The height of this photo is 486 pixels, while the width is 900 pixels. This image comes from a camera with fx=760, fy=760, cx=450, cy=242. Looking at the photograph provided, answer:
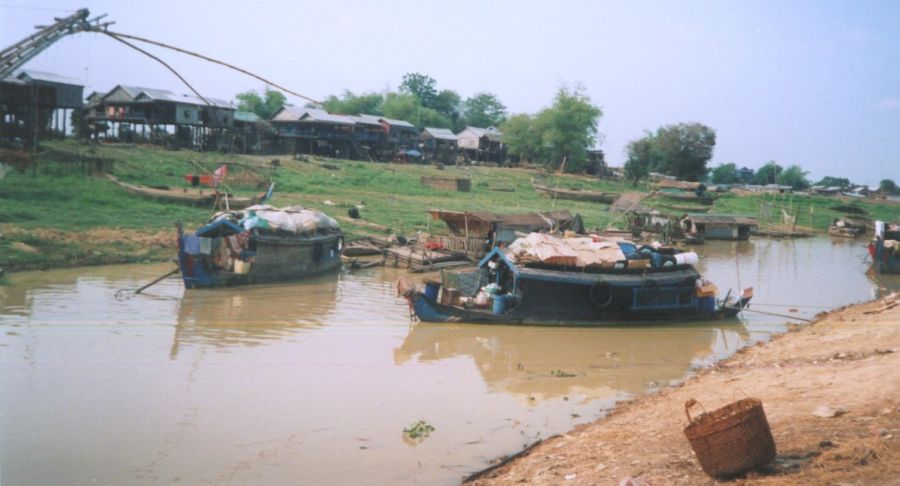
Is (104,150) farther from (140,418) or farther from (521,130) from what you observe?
(521,130)

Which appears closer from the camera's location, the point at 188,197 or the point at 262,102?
the point at 188,197

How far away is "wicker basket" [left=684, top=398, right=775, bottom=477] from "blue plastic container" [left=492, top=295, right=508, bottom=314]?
340 inches

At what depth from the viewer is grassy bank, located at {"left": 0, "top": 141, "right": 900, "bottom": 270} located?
765 inches

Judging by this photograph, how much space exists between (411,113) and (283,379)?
62.3 meters

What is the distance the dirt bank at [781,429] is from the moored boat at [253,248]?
10.9 meters

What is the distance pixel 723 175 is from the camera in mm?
87688

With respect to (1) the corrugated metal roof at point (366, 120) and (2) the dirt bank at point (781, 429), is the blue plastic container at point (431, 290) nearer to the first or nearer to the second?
(2) the dirt bank at point (781, 429)

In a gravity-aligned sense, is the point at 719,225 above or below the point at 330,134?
below

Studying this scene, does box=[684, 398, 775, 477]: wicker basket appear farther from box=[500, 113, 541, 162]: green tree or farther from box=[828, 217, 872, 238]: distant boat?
box=[500, 113, 541, 162]: green tree

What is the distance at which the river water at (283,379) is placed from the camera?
7.59 meters

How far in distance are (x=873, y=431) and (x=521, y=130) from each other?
2228 inches

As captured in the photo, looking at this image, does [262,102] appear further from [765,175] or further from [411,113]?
[765,175]

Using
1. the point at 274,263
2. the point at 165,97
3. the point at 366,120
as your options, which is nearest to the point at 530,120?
the point at 366,120

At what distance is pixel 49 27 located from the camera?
13203 millimetres
